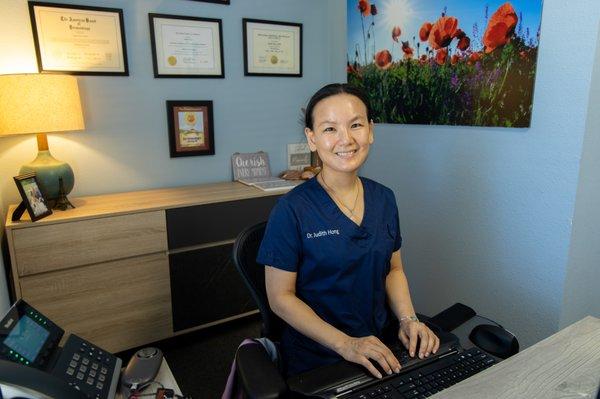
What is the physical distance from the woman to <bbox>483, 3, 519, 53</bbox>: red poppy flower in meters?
0.89

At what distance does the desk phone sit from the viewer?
0.69 metres

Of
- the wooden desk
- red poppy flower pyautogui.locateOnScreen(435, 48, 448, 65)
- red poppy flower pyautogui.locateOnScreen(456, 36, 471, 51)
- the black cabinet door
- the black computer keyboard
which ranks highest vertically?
red poppy flower pyautogui.locateOnScreen(456, 36, 471, 51)

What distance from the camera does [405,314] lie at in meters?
1.21

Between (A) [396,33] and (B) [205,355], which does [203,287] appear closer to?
(B) [205,355]

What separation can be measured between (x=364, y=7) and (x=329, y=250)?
1755 mm

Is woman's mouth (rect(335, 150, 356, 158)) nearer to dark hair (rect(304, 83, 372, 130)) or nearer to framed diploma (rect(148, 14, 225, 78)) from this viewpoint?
dark hair (rect(304, 83, 372, 130))

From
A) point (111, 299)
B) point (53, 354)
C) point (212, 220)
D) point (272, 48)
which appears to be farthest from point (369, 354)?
point (272, 48)

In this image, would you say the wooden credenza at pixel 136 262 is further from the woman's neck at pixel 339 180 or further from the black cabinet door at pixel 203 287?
the woman's neck at pixel 339 180

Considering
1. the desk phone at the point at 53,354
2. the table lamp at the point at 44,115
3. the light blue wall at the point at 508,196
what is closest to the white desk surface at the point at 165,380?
the desk phone at the point at 53,354

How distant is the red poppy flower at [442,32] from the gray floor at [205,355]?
1.78 metres

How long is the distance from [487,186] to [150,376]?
1507mm

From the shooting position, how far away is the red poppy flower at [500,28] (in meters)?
1.65

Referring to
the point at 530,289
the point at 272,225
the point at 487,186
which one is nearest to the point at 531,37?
the point at 487,186

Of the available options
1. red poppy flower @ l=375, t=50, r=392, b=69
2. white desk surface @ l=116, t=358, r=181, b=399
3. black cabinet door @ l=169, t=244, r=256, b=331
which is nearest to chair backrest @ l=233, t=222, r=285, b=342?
white desk surface @ l=116, t=358, r=181, b=399
